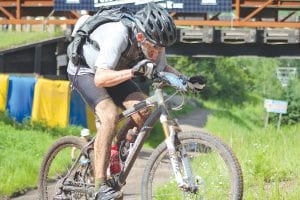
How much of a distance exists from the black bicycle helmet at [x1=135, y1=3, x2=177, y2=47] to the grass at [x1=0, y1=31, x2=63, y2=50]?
22626 millimetres

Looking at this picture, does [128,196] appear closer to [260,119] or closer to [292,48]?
[292,48]

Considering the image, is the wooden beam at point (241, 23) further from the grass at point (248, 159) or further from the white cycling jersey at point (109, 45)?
the white cycling jersey at point (109, 45)

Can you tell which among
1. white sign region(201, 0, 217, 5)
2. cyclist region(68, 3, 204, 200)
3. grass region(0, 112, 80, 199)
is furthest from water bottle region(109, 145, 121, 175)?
white sign region(201, 0, 217, 5)

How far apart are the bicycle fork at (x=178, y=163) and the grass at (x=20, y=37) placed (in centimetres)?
2280

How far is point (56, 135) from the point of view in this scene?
715 inches

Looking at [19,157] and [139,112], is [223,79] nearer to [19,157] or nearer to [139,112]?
[19,157]

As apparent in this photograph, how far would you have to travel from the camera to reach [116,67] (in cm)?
566

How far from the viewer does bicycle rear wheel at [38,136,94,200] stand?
20.3 ft

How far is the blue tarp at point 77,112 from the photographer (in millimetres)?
21406

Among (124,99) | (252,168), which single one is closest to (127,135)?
(124,99)

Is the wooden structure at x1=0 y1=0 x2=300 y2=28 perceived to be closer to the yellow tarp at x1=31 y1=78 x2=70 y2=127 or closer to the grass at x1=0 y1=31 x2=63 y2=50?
the grass at x1=0 y1=31 x2=63 y2=50

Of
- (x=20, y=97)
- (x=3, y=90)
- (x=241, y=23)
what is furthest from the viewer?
(x=241, y=23)

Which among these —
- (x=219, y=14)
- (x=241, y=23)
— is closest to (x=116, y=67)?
(x=241, y=23)

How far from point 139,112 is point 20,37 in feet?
82.5
